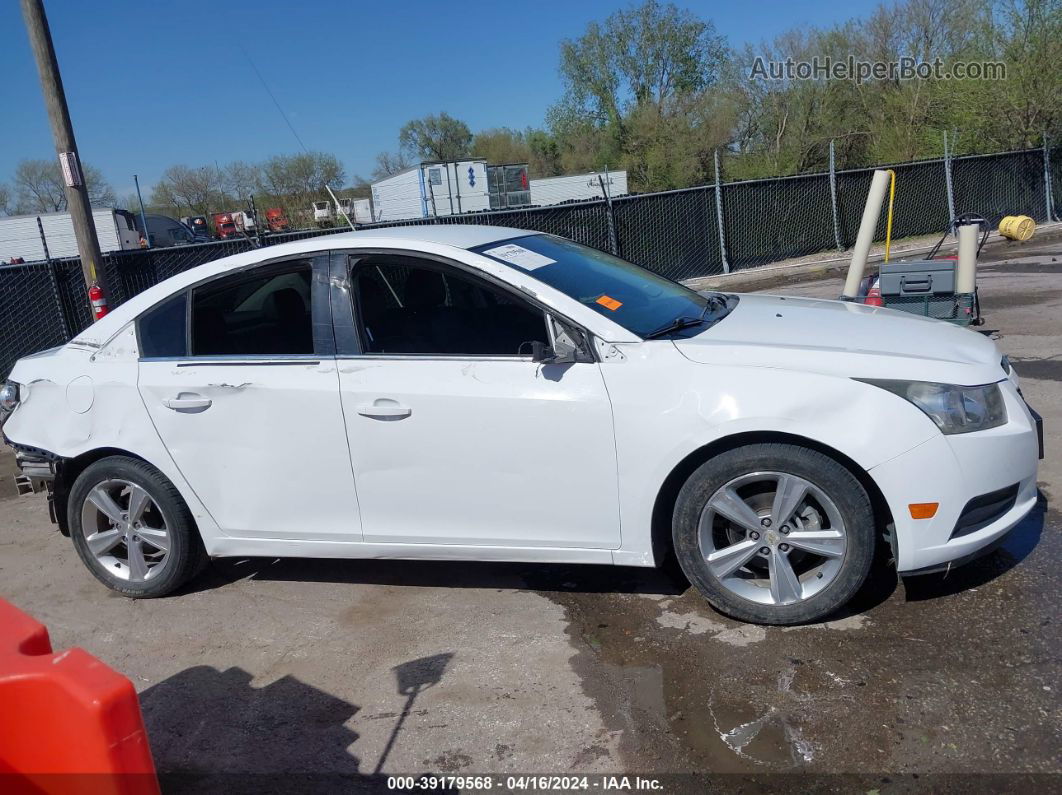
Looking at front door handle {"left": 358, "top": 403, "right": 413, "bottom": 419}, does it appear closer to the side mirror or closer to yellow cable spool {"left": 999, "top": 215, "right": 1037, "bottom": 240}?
the side mirror

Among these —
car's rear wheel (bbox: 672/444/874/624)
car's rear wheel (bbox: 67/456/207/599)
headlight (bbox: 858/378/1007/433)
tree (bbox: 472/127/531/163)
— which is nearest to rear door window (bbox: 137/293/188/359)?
car's rear wheel (bbox: 67/456/207/599)

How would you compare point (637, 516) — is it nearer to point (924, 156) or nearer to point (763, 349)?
point (763, 349)

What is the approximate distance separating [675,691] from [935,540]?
1113 millimetres

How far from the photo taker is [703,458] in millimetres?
3523

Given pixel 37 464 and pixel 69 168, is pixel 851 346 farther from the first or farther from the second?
pixel 69 168

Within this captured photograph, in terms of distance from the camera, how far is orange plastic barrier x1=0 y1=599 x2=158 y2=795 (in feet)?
6.18

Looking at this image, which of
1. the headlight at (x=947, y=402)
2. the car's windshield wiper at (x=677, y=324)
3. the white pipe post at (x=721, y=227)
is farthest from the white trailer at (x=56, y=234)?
the headlight at (x=947, y=402)

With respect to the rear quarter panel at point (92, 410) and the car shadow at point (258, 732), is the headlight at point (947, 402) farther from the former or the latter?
the rear quarter panel at point (92, 410)

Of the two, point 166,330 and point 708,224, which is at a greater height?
point 166,330

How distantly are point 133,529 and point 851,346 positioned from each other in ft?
11.3

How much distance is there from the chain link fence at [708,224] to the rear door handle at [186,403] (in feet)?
22.7

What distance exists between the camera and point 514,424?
143 inches

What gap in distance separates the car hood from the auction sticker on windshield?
779mm

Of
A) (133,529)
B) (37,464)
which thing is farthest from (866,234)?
(37,464)
